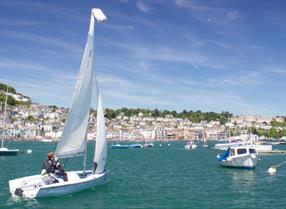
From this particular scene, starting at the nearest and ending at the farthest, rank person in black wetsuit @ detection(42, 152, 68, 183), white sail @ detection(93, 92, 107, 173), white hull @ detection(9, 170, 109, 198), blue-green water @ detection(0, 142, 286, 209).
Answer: white hull @ detection(9, 170, 109, 198) < blue-green water @ detection(0, 142, 286, 209) < person in black wetsuit @ detection(42, 152, 68, 183) < white sail @ detection(93, 92, 107, 173)

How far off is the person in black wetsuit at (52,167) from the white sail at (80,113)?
91 cm

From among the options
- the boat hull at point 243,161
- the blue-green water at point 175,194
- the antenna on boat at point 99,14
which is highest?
the antenna on boat at point 99,14

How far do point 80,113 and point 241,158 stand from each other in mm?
31817

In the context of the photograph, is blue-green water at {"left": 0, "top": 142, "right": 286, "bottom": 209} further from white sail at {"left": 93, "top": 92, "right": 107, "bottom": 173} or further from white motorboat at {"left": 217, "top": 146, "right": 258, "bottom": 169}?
white motorboat at {"left": 217, "top": 146, "right": 258, "bottom": 169}

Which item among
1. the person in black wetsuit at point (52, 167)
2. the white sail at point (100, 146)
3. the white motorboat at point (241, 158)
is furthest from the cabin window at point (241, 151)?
the person in black wetsuit at point (52, 167)

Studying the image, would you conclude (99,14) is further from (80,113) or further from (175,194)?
(175,194)

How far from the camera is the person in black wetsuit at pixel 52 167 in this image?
34.5 meters

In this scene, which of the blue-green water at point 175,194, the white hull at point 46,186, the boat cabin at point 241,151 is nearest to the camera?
the white hull at point 46,186

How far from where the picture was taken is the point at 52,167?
1367 inches

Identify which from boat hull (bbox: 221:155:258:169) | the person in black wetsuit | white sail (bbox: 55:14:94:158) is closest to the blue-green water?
the person in black wetsuit

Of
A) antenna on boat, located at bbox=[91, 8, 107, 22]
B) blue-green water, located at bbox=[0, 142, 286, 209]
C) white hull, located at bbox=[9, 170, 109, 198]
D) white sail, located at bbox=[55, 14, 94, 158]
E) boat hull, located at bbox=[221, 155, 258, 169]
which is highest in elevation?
antenna on boat, located at bbox=[91, 8, 107, 22]

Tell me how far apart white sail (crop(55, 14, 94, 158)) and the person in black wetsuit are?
91 cm

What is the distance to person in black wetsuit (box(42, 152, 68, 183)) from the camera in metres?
34.5

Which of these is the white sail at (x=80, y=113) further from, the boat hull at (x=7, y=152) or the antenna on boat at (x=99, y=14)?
the boat hull at (x=7, y=152)
